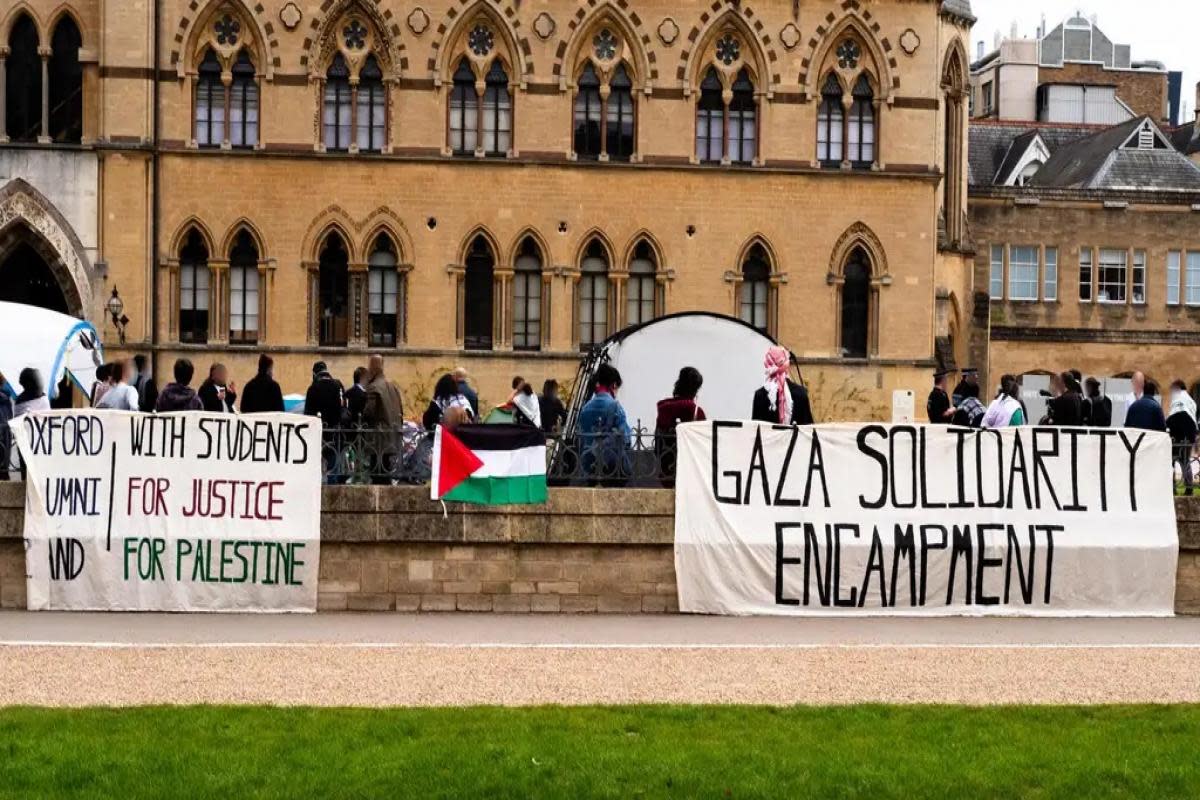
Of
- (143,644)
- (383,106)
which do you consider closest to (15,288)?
(383,106)

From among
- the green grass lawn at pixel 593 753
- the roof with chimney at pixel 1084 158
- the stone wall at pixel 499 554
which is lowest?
the green grass lawn at pixel 593 753

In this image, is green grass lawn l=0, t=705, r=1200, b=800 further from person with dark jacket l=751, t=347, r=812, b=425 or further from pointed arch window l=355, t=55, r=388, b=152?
pointed arch window l=355, t=55, r=388, b=152

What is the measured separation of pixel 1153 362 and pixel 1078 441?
4158 centimetres

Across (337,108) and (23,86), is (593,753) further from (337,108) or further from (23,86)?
(23,86)

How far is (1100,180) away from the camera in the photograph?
6456cm

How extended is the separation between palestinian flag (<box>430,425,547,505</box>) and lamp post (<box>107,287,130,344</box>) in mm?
20793

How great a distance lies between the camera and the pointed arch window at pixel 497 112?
137ft

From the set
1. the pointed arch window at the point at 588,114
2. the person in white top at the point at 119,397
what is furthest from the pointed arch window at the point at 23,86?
the person in white top at the point at 119,397

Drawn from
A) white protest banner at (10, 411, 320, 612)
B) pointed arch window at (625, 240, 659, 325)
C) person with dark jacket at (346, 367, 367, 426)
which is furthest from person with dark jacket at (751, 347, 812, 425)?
pointed arch window at (625, 240, 659, 325)

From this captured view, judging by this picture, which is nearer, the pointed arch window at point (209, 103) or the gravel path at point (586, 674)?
the gravel path at point (586, 674)

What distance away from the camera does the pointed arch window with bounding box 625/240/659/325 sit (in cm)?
4219

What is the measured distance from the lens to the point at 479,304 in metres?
42.1

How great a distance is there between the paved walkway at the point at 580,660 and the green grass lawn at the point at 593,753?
36.7 inches

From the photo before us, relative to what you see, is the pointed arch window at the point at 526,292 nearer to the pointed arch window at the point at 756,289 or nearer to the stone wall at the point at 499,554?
the pointed arch window at the point at 756,289
